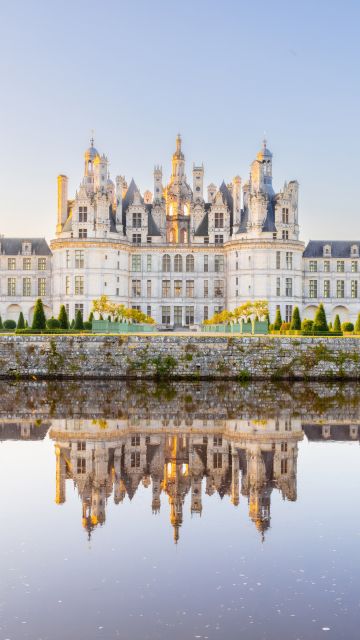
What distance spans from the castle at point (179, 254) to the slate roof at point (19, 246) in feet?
0.30

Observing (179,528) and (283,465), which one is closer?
(179,528)

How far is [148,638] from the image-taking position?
8258 mm

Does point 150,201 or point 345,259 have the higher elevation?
point 150,201

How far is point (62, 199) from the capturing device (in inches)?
2729

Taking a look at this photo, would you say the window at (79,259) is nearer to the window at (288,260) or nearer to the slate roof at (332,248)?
the window at (288,260)

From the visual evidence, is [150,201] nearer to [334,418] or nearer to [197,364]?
[197,364]

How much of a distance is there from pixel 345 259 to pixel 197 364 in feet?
123

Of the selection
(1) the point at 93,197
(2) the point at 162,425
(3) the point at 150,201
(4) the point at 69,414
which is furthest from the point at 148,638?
(3) the point at 150,201

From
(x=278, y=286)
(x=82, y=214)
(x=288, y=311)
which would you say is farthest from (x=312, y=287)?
(x=82, y=214)

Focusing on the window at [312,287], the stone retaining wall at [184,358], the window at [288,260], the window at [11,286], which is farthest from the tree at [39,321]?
the window at [312,287]

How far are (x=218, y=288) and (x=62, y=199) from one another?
616 inches

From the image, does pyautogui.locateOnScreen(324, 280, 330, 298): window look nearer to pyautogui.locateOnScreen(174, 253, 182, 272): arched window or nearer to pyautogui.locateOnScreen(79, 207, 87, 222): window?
pyautogui.locateOnScreen(174, 253, 182, 272): arched window

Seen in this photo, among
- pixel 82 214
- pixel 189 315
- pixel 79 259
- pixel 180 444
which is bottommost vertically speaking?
pixel 180 444

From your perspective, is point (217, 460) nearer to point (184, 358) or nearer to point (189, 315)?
point (184, 358)
